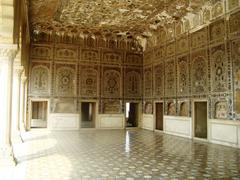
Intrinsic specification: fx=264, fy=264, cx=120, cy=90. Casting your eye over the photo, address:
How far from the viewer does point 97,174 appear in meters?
5.71

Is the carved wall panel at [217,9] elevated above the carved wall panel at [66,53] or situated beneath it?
elevated above

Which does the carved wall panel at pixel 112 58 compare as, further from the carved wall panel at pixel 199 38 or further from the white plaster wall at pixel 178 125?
the carved wall panel at pixel 199 38

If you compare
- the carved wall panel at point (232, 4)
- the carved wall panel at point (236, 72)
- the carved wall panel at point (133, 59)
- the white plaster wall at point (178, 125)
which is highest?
the carved wall panel at point (232, 4)

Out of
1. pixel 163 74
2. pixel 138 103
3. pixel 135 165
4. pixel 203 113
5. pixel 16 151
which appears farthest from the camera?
pixel 138 103

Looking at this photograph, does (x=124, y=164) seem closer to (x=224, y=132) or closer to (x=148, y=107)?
(x=224, y=132)

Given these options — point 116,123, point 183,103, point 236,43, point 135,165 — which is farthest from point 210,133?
point 116,123

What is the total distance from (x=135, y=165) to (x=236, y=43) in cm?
692

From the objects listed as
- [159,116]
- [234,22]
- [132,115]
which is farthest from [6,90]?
[132,115]

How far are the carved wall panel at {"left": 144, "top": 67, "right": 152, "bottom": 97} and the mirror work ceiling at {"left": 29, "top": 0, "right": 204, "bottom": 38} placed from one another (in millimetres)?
2513

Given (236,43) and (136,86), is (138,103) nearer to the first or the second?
(136,86)

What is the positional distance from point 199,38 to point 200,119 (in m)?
4.03

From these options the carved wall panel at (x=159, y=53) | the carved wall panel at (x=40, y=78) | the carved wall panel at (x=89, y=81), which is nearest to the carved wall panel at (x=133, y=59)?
the carved wall panel at (x=159, y=53)

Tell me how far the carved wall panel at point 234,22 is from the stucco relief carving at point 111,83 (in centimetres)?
872

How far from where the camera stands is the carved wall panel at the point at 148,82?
17539 mm
